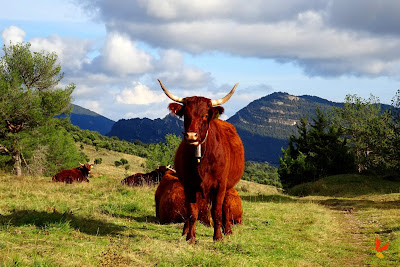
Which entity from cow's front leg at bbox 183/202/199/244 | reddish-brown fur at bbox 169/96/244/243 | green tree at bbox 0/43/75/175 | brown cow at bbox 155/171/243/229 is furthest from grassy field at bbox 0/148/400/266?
green tree at bbox 0/43/75/175

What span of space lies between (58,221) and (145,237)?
7.50 ft

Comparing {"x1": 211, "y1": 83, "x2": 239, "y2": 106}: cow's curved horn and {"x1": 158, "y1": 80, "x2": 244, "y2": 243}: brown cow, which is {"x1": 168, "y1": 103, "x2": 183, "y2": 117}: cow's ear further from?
{"x1": 211, "y1": 83, "x2": 239, "y2": 106}: cow's curved horn

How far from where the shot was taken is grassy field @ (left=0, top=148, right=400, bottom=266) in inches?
239

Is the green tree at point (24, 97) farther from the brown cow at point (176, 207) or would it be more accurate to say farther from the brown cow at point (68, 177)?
the brown cow at point (176, 207)

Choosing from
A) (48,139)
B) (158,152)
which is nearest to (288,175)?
(158,152)

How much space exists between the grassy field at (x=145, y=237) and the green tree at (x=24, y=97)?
79.3ft

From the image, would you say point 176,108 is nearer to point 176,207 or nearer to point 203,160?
point 203,160

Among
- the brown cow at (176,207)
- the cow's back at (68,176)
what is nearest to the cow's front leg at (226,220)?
the brown cow at (176,207)

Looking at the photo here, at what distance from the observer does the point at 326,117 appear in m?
61.4

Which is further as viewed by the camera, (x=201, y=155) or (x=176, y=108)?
(x=201, y=155)

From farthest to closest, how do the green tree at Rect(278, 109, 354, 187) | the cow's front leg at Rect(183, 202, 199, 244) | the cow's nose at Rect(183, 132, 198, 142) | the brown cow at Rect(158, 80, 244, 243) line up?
1. the green tree at Rect(278, 109, 354, 187)
2. the cow's front leg at Rect(183, 202, 199, 244)
3. the brown cow at Rect(158, 80, 244, 243)
4. the cow's nose at Rect(183, 132, 198, 142)

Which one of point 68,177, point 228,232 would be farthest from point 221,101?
point 68,177

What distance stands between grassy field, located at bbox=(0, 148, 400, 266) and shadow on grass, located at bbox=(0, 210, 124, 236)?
21 mm

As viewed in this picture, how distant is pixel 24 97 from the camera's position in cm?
3634
